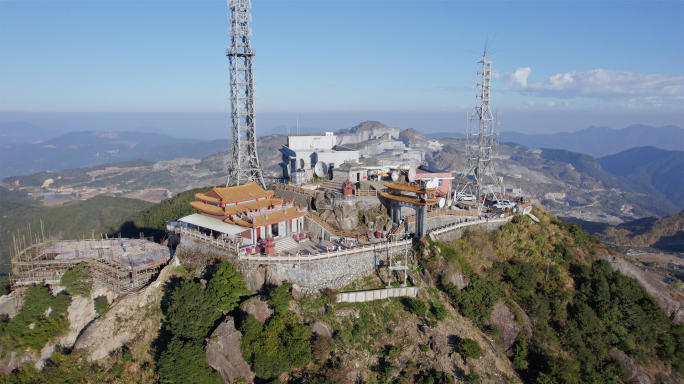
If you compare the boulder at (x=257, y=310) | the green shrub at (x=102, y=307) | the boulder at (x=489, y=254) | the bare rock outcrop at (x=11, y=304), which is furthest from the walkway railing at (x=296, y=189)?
the bare rock outcrop at (x=11, y=304)

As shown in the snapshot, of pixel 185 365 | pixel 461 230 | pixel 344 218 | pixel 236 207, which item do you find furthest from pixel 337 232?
pixel 185 365

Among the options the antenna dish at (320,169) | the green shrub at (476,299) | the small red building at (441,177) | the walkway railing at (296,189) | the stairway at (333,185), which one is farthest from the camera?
the antenna dish at (320,169)

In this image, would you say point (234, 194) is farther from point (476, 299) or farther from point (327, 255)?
point (476, 299)

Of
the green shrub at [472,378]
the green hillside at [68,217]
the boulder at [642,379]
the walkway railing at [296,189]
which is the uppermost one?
the walkway railing at [296,189]

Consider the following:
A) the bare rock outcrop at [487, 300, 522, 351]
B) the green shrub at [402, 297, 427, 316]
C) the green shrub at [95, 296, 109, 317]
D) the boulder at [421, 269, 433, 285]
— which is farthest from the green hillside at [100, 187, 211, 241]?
the bare rock outcrop at [487, 300, 522, 351]

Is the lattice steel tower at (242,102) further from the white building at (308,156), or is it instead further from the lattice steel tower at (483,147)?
the lattice steel tower at (483,147)
